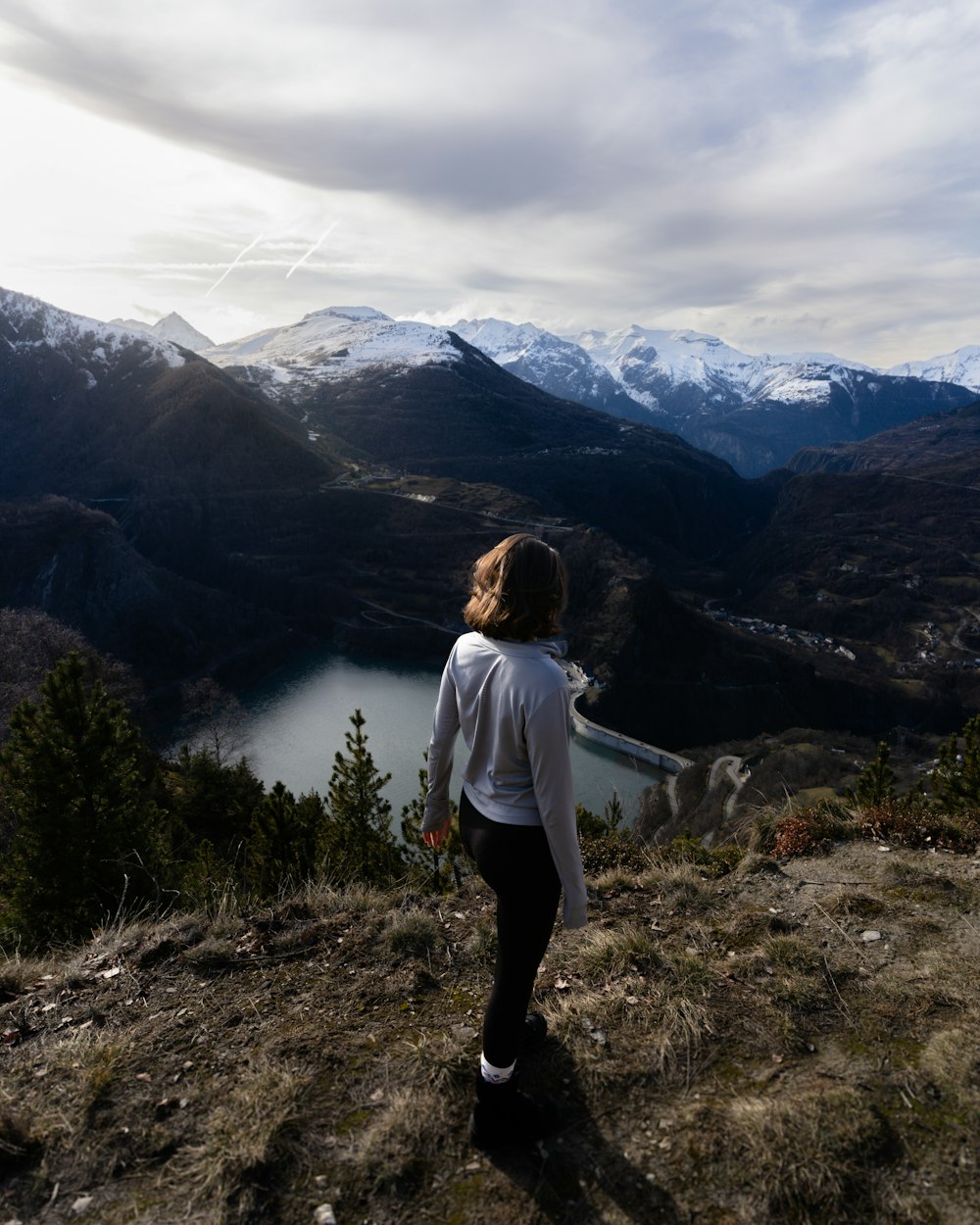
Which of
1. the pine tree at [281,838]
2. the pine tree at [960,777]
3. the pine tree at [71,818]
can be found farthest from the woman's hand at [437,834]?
the pine tree at [960,777]

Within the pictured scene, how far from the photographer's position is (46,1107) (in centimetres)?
276

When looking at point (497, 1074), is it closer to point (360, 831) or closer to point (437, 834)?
point (437, 834)

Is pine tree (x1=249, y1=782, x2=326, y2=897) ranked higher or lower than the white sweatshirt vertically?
lower

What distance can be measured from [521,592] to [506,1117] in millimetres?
2129

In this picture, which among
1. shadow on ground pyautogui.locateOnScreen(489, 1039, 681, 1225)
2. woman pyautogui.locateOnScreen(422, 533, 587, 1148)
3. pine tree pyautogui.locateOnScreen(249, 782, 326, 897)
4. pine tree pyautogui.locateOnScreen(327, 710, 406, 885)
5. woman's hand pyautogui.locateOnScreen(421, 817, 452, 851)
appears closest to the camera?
shadow on ground pyautogui.locateOnScreen(489, 1039, 681, 1225)

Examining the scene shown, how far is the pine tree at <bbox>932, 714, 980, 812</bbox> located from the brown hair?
29.9 feet

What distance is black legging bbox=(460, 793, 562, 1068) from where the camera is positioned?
2.54 meters

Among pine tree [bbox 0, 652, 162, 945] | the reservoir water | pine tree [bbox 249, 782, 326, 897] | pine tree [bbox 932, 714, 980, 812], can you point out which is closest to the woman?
pine tree [bbox 0, 652, 162, 945]

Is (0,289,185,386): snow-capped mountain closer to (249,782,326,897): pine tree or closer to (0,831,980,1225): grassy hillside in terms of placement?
(249,782,326,897): pine tree

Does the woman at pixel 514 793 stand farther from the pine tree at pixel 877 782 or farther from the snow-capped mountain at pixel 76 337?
the snow-capped mountain at pixel 76 337

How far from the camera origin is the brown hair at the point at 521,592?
2.54 metres

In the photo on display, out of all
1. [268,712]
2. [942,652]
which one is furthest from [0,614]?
[942,652]

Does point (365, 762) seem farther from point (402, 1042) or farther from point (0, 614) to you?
point (0, 614)

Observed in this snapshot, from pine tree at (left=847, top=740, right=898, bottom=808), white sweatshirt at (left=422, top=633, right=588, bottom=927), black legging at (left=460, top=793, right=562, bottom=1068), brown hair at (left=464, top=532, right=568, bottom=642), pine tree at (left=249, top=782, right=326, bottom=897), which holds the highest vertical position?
brown hair at (left=464, top=532, right=568, bottom=642)
